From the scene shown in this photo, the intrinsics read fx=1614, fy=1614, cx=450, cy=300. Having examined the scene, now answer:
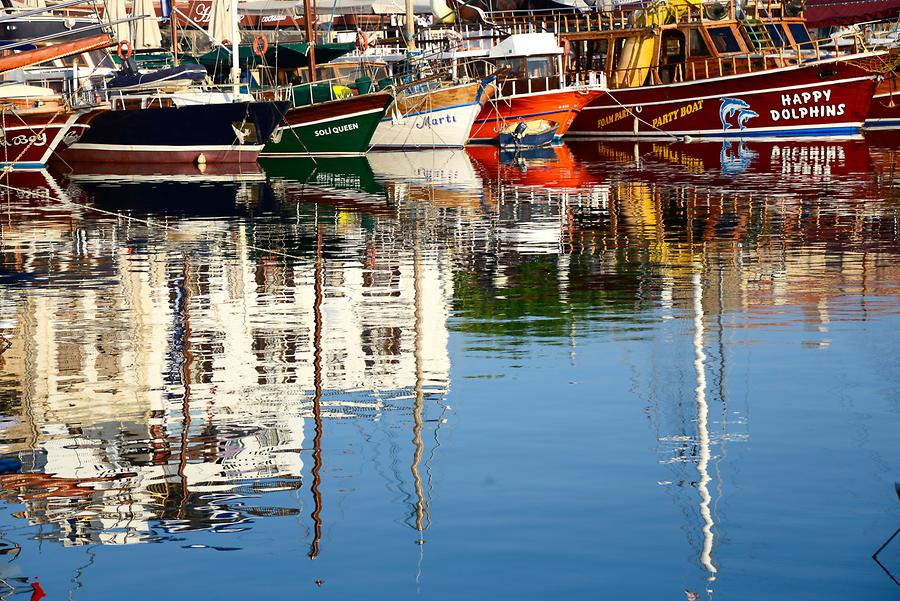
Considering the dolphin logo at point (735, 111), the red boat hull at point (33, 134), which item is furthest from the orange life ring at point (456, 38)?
the red boat hull at point (33, 134)

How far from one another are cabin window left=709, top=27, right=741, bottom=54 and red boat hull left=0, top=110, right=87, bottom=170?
1931cm

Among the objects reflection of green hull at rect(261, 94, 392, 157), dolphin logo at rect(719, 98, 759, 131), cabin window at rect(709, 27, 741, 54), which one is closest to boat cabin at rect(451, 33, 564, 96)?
cabin window at rect(709, 27, 741, 54)

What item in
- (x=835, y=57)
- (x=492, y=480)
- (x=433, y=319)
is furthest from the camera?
(x=835, y=57)

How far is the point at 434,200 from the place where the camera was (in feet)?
91.4

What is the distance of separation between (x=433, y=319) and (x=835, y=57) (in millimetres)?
34636

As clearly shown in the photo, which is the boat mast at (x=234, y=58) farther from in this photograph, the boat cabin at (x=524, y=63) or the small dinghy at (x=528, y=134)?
the small dinghy at (x=528, y=134)

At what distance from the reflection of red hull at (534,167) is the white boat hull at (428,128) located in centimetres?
72

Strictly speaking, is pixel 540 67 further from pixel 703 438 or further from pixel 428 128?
pixel 703 438

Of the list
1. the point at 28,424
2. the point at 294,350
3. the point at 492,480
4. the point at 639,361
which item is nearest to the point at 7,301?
the point at 294,350

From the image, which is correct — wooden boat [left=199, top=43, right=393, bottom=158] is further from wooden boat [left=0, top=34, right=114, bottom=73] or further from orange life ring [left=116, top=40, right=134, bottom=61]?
wooden boat [left=0, top=34, right=114, bottom=73]

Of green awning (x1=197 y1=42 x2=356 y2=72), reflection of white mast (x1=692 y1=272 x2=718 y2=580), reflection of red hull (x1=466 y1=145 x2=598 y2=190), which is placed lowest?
reflection of white mast (x1=692 y1=272 x2=718 y2=580)

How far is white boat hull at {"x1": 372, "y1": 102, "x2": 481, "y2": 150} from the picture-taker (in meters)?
45.8

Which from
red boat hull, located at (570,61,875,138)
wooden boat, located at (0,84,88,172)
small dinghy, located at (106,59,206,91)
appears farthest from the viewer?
red boat hull, located at (570,61,875,138)

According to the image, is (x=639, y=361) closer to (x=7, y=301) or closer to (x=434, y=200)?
(x=7, y=301)
